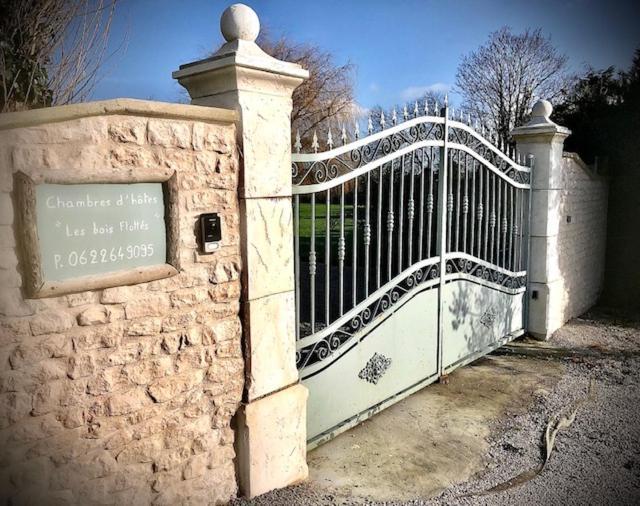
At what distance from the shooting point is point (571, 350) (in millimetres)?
6066

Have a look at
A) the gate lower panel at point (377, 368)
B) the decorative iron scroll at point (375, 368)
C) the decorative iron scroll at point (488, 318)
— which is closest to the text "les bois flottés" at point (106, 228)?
the gate lower panel at point (377, 368)

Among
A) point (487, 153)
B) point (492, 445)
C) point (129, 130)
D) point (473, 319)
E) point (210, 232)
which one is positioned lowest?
point (492, 445)

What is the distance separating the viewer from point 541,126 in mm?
6145

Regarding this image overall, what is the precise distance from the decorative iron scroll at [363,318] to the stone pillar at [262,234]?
344 mm

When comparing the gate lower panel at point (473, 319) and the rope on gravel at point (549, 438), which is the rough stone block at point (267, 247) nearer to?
the rope on gravel at point (549, 438)

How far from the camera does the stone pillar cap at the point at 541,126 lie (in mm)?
6082

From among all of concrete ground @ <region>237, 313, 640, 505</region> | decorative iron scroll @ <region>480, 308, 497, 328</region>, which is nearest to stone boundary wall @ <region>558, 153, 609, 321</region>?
decorative iron scroll @ <region>480, 308, 497, 328</region>

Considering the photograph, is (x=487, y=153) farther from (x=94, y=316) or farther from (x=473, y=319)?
(x=94, y=316)

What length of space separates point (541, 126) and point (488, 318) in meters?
2.38

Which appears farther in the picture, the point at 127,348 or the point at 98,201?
the point at 127,348

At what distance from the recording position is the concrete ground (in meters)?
3.23

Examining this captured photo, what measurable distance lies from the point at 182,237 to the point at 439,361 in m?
3.08

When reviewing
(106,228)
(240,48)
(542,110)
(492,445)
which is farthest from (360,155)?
(542,110)

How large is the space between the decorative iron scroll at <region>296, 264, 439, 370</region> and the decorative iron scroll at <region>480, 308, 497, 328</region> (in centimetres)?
114
